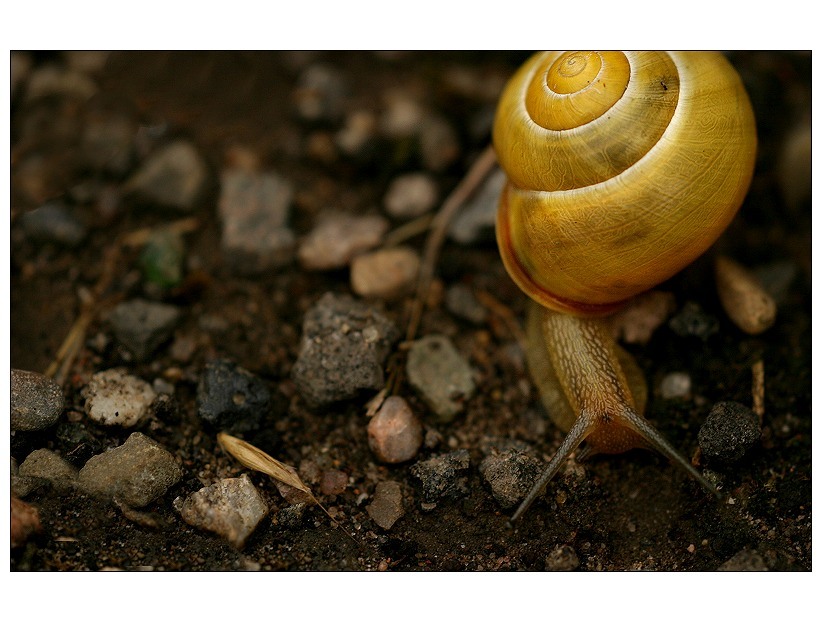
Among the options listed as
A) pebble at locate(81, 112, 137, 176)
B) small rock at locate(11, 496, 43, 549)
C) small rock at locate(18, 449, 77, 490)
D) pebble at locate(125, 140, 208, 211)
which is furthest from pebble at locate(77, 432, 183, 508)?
pebble at locate(81, 112, 137, 176)

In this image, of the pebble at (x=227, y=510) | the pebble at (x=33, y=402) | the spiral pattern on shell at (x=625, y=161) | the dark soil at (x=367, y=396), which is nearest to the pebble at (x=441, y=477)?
the dark soil at (x=367, y=396)

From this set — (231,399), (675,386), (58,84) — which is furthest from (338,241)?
(58,84)

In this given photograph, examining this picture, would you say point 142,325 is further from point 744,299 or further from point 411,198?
point 744,299

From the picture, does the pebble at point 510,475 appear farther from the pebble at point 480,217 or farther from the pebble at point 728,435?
the pebble at point 480,217

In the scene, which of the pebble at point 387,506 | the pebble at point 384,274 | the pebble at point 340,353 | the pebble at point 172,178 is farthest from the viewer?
the pebble at point 172,178

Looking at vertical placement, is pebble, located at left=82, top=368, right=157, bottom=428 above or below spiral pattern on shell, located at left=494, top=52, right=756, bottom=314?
below

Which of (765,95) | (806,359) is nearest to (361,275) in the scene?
(806,359)

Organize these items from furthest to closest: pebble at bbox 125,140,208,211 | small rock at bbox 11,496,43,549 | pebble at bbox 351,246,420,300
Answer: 1. pebble at bbox 125,140,208,211
2. pebble at bbox 351,246,420,300
3. small rock at bbox 11,496,43,549

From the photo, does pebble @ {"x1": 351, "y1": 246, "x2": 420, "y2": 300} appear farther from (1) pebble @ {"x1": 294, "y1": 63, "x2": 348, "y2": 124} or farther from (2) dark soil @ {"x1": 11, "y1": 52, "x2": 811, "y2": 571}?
(1) pebble @ {"x1": 294, "y1": 63, "x2": 348, "y2": 124}
